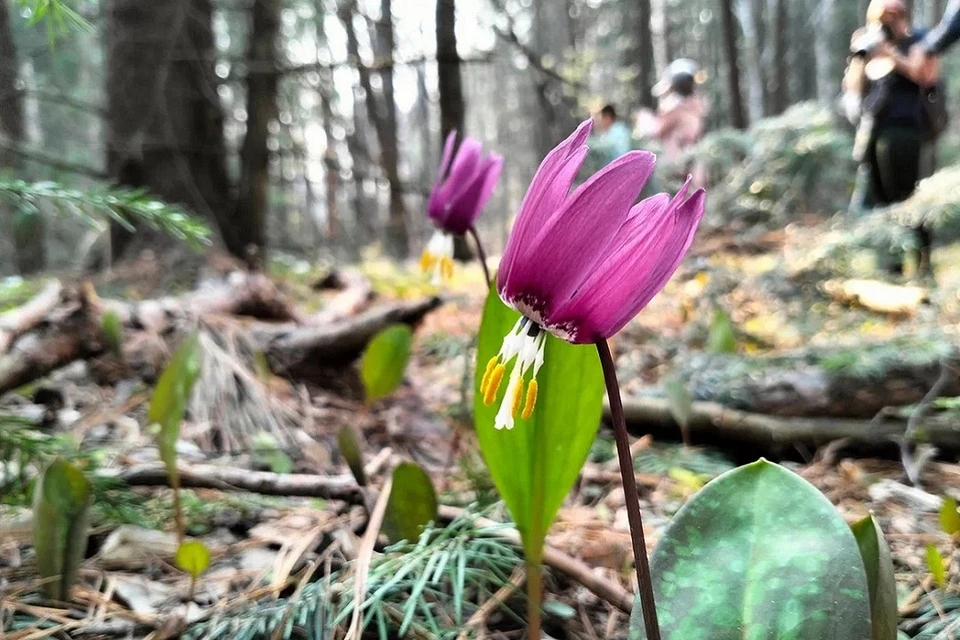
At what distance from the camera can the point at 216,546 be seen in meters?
1.34

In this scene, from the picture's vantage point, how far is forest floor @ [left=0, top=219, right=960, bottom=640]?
1029mm

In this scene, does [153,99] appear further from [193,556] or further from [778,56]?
[778,56]

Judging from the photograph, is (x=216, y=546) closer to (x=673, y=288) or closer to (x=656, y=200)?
(x=656, y=200)

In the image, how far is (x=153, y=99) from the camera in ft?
11.4

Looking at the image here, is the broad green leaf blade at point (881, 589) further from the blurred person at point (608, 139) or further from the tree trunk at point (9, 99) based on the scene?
the blurred person at point (608, 139)

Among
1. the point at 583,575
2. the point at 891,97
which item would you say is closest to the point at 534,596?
the point at 583,575

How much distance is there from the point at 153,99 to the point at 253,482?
2931mm

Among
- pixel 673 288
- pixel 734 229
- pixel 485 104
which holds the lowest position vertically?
pixel 673 288

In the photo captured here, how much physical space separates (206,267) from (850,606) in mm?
3449

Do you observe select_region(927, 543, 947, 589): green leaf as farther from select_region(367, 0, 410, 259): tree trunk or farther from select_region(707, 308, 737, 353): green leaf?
select_region(367, 0, 410, 259): tree trunk

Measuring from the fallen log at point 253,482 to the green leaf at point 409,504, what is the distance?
0.17 meters

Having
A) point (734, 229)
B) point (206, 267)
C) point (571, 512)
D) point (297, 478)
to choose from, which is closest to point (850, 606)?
point (571, 512)

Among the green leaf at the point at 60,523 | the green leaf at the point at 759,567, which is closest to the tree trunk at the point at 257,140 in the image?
the green leaf at the point at 60,523

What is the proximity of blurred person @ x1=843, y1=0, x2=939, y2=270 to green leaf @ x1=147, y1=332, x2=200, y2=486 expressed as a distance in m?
4.16
